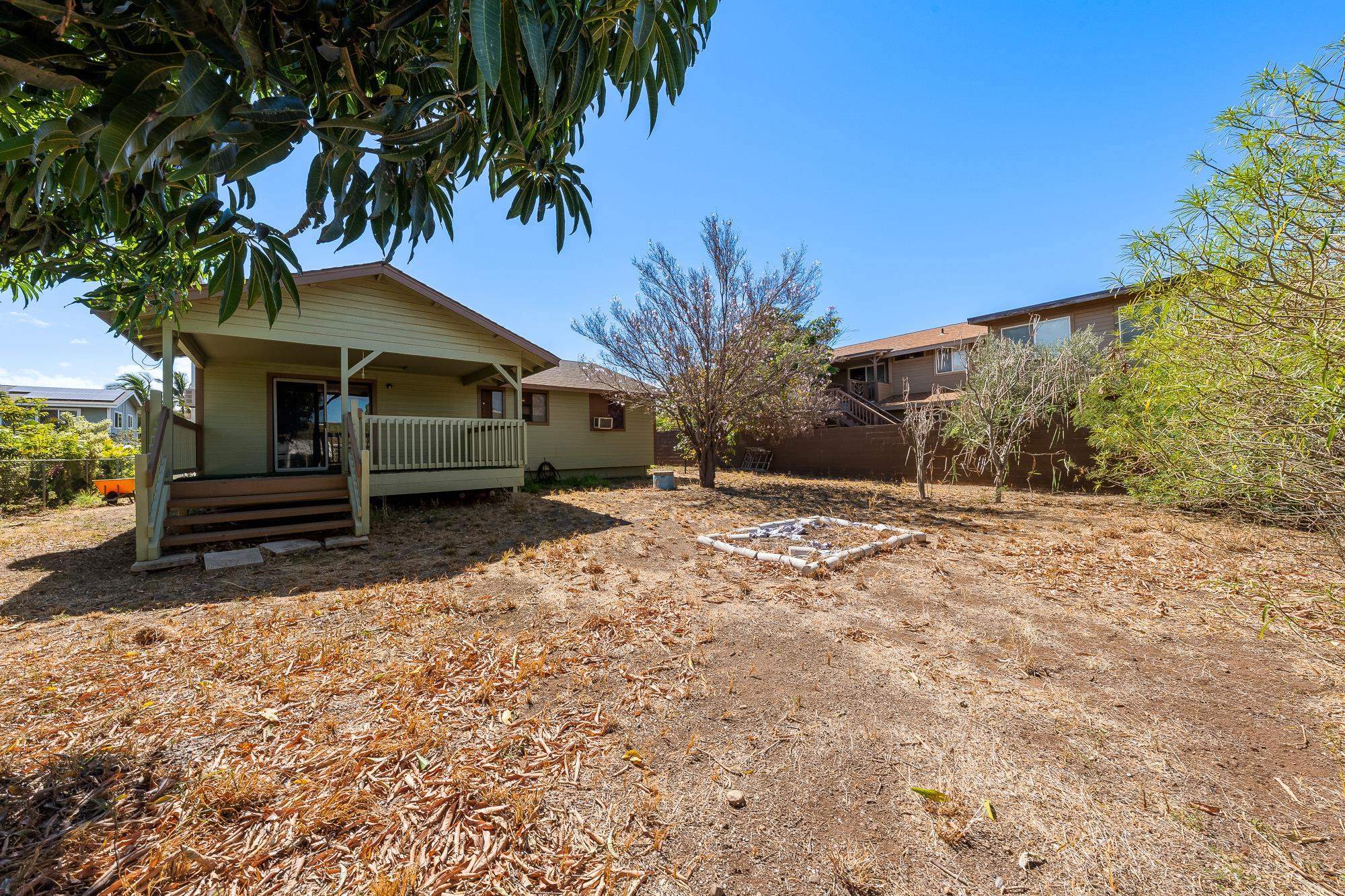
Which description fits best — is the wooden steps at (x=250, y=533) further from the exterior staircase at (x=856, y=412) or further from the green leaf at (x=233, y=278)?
the exterior staircase at (x=856, y=412)

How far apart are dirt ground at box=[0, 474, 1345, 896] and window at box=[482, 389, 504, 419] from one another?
772 centimetres

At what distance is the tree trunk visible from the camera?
11.7m

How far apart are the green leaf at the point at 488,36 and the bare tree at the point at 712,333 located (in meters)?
9.83

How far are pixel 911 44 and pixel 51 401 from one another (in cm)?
4655

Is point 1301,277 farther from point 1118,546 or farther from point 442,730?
point 1118,546

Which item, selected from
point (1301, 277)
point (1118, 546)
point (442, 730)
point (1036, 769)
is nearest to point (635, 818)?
point (442, 730)

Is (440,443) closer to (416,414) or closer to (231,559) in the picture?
(416,414)

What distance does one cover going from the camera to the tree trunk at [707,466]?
38.5 feet

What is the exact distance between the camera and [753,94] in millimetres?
5867

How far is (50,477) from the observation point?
9992mm

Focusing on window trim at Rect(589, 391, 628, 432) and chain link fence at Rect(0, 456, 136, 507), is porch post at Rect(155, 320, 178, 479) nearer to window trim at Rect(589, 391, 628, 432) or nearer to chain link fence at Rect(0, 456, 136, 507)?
chain link fence at Rect(0, 456, 136, 507)

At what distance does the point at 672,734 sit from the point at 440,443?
7541 mm

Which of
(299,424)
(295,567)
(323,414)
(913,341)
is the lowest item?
(295,567)

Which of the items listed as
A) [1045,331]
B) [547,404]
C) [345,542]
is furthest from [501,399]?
[1045,331]
